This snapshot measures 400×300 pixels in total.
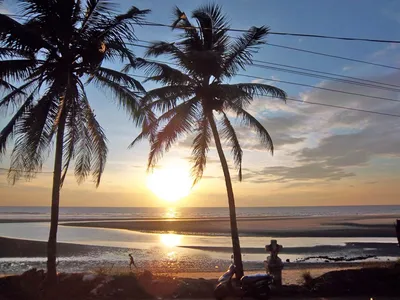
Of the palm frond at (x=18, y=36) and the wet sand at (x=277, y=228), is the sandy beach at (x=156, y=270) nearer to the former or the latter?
the palm frond at (x=18, y=36)

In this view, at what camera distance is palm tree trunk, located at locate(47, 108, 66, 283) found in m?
10.5

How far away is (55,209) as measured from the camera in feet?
34.9

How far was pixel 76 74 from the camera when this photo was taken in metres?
11.4

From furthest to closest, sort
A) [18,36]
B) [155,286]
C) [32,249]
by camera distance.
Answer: [32,249] → [155,286] → [18,36]

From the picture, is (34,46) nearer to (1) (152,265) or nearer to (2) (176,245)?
(1) (152,265)

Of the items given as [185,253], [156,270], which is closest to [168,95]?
[156,270]

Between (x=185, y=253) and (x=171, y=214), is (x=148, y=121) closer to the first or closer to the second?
(x=185, y=253)

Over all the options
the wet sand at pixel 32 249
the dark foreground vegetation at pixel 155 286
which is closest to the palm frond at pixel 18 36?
the dark foreground vegetation at pixel 155 286

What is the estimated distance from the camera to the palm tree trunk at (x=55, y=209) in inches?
415

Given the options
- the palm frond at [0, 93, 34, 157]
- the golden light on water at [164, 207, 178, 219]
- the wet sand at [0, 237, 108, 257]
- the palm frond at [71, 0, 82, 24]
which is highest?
the palm frond at [71, 0, 82, 24]

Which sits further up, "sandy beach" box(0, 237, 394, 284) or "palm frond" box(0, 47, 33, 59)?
"palm frond" box(0, 47, 33, 59)

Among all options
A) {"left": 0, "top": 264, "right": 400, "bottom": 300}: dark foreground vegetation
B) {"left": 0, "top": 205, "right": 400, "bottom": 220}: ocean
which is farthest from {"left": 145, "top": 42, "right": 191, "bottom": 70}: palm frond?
{"left": 0, "top": 205, "right": 400, "bottom": 220}: ocean

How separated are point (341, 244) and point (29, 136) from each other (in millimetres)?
28081

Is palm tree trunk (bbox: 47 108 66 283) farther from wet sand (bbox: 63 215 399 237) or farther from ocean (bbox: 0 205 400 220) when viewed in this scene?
ocean (bbox: 0 205 400 220)
